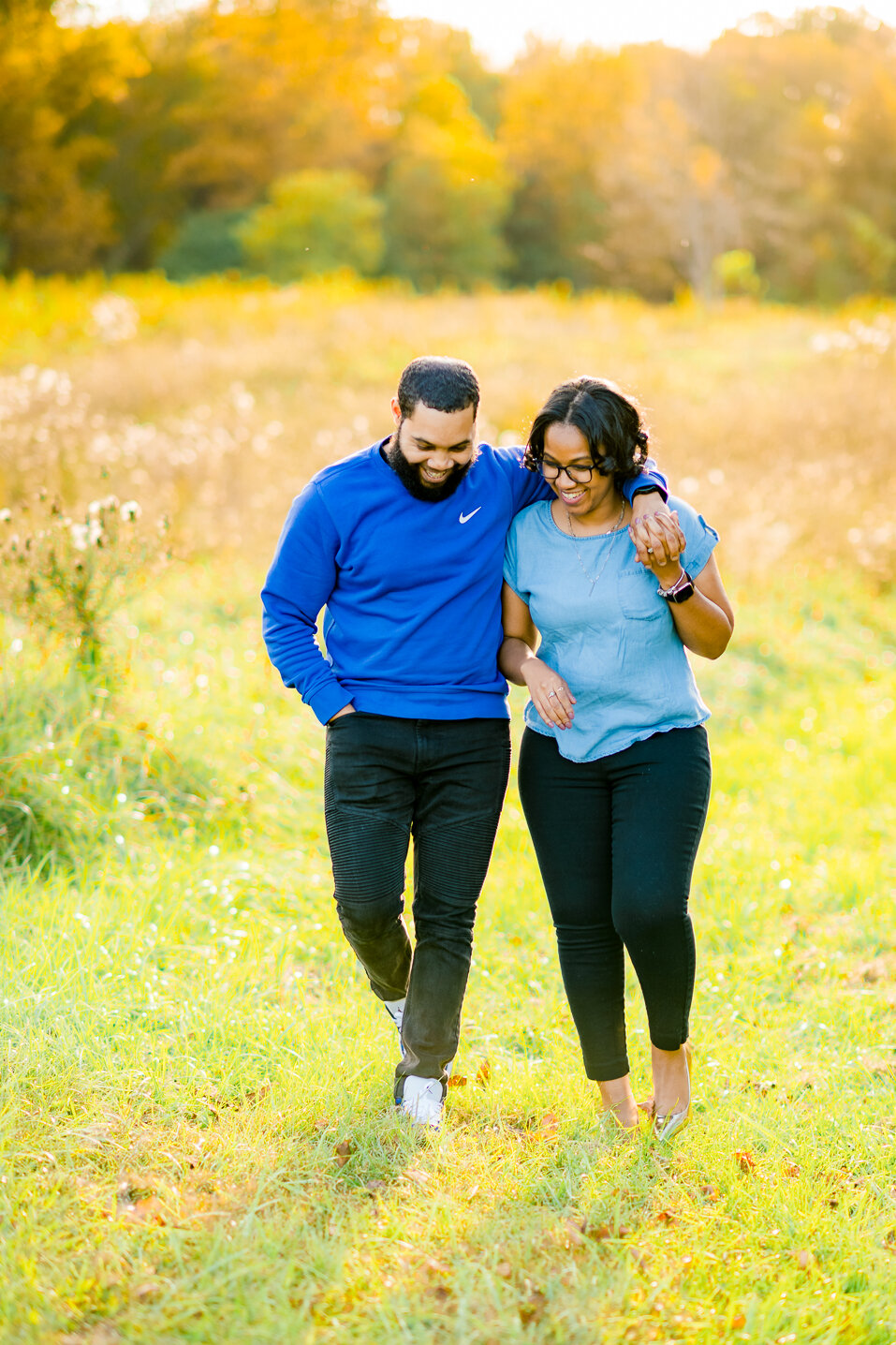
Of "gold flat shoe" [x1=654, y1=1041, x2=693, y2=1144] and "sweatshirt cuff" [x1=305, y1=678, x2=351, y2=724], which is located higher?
"sweatshirt cuff" [x1=305, y1=678, x2=351, y2=724]

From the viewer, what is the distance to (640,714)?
9.75ft

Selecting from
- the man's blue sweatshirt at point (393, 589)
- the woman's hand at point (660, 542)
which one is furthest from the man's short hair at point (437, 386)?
the woman's hand at point (660, 542)

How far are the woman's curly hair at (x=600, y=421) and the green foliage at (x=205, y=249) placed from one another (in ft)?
109

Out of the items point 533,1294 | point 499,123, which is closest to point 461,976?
point 533,1294

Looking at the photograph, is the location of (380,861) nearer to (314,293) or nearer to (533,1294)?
(533,1294)

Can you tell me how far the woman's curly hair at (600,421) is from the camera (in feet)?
9.52

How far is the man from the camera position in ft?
10.1

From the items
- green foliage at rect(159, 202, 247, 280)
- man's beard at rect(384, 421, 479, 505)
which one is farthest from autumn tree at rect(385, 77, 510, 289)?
man's beard at rect(384, 421, 479, 505)

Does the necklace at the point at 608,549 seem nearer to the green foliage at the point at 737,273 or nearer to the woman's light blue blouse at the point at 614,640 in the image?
the woman's light blue blouse at the point at 614,640

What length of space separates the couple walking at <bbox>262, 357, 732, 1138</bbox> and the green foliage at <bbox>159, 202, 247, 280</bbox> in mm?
33167

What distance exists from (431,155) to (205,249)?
7.49 metres

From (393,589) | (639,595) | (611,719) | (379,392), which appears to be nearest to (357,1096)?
(611,719)

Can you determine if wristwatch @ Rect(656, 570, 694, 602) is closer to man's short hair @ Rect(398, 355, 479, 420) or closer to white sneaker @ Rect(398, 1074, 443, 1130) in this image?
man's short hair @ Rect(398, 355, 479, 420)

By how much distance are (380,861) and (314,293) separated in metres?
17.7
